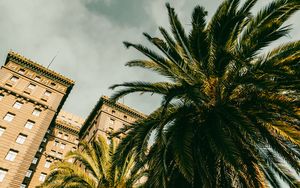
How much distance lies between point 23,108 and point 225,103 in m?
34.4

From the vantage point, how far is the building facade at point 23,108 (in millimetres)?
30031

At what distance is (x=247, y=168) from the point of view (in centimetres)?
652

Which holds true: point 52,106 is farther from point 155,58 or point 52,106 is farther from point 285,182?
point 285,182

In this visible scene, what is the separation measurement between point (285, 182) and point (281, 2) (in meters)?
4.78

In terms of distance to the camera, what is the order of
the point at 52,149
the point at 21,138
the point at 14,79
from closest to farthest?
the point at 21,138 → the point at 14,79 → the point at 52,149

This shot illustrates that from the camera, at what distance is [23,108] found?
34719 millimetres

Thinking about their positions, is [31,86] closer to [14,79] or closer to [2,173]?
[14,79]

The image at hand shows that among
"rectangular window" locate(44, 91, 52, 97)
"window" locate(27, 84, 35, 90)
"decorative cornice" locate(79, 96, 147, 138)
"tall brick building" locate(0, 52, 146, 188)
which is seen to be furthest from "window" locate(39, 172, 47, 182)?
"window" locate(27, 84, 35, 90)

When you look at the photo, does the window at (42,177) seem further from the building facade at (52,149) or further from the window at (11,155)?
the window at (11,155)

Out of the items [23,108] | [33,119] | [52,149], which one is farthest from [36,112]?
[52,149]

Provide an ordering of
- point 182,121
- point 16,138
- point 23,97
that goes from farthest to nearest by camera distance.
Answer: point 23,97
point 16,138
point 182,121

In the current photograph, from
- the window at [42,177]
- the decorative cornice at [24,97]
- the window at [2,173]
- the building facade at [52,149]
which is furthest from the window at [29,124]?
the window at [42,177]

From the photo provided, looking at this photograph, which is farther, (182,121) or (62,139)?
(62,139)

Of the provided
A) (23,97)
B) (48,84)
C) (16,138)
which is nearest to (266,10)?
(16,138)
